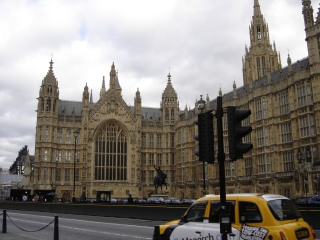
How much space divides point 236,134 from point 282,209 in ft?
8.32

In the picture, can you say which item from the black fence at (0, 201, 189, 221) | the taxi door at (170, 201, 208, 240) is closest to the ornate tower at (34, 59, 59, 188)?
the black fence at (0, 201, 189, 221)

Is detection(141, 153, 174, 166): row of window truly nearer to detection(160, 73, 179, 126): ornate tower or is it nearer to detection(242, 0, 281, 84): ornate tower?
detection(160, 73, 179, 126): ornate tower

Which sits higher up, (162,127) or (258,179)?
(162,127)

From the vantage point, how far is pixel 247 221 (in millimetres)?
8648

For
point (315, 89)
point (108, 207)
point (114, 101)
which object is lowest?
point (108, 207)

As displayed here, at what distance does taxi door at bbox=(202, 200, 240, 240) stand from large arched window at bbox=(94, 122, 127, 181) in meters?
60.8

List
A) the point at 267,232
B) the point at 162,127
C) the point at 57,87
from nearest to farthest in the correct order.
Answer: the point at 267,232, the point at 57,87, the point at 162,127

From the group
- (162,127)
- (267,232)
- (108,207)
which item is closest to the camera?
(267,232)

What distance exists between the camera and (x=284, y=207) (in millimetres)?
8852

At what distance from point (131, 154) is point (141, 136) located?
4522 mm

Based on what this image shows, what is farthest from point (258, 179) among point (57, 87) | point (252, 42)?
point (57, 87)

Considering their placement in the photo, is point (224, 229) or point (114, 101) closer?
point (224, 229)

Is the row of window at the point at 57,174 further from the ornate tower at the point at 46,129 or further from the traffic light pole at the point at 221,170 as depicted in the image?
the traffic light pole at the point at 221,170

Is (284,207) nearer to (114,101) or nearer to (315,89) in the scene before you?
(315,89)
